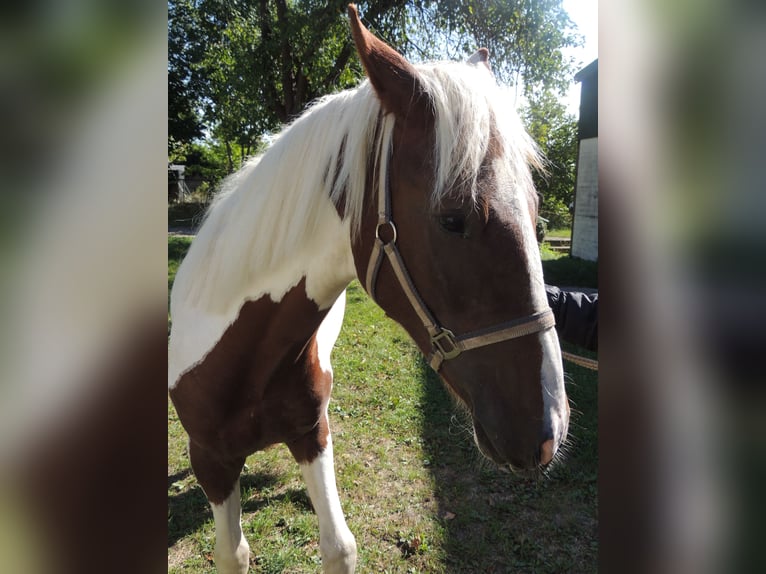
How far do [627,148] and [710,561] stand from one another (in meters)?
0.48

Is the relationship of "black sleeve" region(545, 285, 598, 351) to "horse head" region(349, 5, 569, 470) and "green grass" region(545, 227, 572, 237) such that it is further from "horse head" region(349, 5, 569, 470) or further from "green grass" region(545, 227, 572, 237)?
"green grass" region(545, 227, 572, 237)

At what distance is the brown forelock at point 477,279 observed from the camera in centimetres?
104

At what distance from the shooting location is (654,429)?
55cm

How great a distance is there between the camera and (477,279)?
106cm

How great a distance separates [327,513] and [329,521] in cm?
3

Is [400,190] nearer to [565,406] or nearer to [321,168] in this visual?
[321,168]

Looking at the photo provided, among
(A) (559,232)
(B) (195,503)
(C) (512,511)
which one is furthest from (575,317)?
(A) (559,232)

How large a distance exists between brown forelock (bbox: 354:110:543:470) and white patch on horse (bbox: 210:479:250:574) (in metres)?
1.34

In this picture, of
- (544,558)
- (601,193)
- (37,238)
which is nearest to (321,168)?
(601,193)

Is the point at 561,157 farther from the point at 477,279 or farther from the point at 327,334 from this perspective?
the point at 477,279

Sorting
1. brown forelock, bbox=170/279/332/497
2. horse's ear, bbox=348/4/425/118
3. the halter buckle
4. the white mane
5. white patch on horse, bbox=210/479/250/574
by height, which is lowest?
white patch on horse, bbox=210/479/250/574

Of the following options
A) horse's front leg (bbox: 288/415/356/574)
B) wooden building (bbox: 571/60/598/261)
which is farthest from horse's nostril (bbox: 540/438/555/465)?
wooden building (bbox: 571/60/598/261)

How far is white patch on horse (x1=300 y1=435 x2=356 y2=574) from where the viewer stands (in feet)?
5.93

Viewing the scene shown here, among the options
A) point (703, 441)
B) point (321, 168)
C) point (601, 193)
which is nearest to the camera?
point (703, 441)
